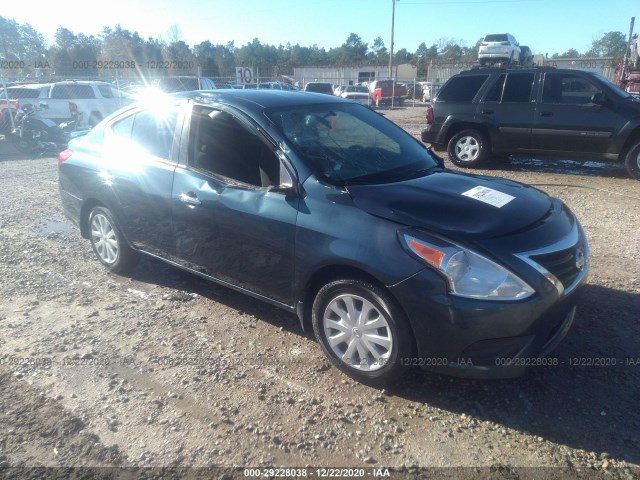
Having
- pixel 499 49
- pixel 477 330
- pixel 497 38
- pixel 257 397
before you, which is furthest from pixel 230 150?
pixel 497 38

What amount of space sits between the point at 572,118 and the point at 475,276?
717 centimetres

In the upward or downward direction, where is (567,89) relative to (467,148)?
upward

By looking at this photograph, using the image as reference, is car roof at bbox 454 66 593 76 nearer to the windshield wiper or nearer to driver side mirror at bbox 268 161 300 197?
the windshield wiper

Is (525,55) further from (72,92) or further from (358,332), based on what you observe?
(358,332)

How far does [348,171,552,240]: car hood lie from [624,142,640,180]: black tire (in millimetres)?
5991

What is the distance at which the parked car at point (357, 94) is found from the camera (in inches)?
1231

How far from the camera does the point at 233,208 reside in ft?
11.2

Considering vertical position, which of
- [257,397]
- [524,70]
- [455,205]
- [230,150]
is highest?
[524,70]

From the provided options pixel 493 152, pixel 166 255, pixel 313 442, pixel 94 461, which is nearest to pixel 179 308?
pixel 166 255

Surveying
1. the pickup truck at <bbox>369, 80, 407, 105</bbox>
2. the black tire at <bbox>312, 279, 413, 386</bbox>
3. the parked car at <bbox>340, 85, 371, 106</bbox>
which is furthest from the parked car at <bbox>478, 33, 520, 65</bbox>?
the black tire at <bbox>312, 279, 413, 386</bbox>

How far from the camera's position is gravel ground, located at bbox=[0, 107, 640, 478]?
2473mm

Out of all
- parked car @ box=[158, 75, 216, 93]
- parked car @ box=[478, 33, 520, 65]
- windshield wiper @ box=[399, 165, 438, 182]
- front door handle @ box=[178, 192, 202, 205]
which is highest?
parked car @ box=[478, 33, 520, 65]

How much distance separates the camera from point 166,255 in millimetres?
4094

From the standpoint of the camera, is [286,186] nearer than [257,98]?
Yes
